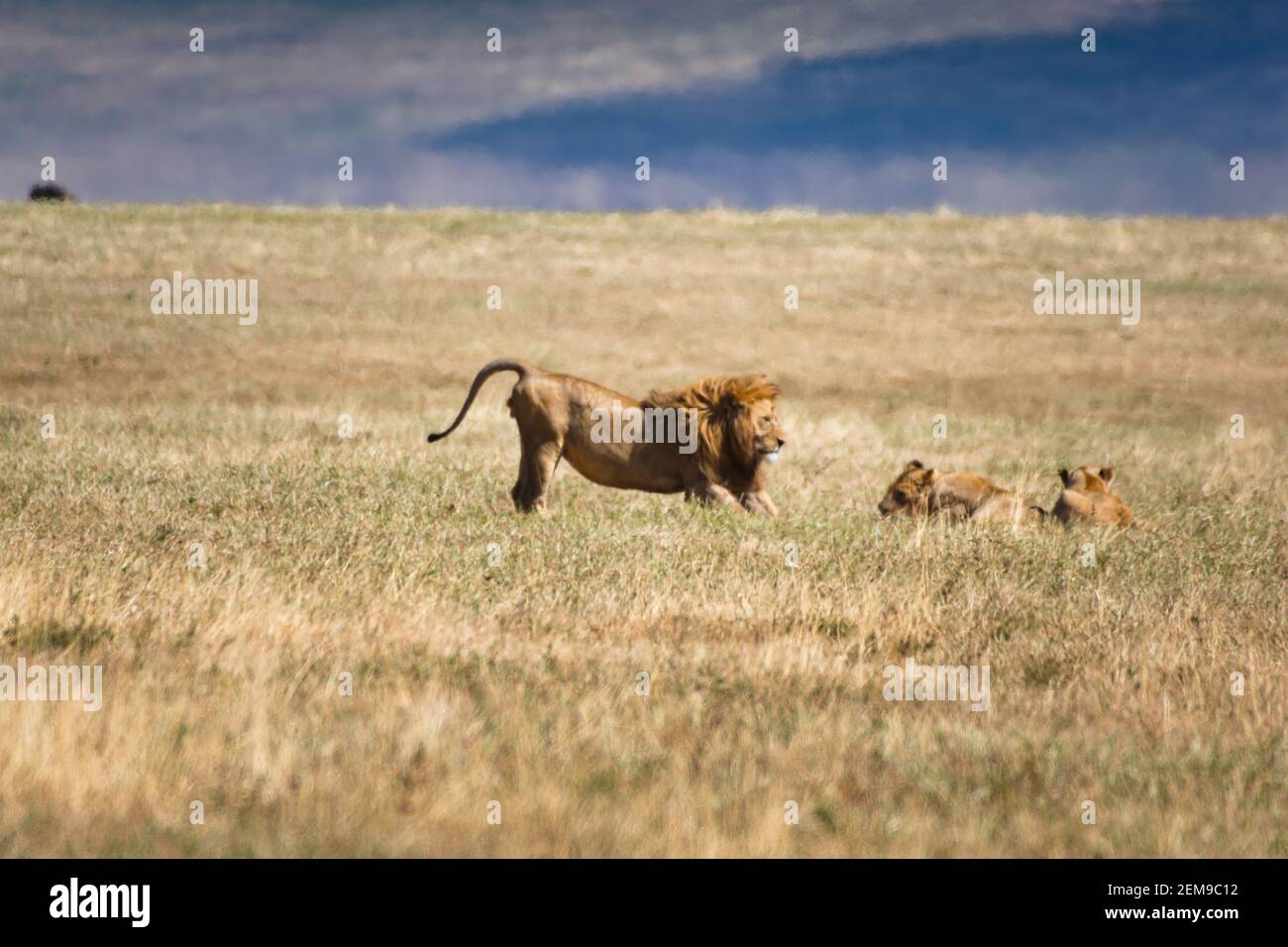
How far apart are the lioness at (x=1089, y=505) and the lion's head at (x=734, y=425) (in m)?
2.48

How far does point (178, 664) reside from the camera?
628 centimetres

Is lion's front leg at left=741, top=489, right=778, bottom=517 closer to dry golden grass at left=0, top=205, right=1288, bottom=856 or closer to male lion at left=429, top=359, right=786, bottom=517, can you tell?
male lion at left=429, top=359, right=786, bottom=517

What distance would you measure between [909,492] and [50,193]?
55.5m

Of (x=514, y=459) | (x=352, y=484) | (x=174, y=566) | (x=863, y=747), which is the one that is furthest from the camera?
(x=514, y=459)

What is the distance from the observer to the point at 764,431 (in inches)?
454

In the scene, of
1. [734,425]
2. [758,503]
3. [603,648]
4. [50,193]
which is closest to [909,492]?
[758,503]

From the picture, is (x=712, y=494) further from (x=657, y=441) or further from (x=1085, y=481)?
(x=1085, y=481)

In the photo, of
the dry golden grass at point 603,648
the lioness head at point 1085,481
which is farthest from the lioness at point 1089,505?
the dry golden grass at point 603,648

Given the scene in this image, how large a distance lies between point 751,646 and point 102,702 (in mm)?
3200

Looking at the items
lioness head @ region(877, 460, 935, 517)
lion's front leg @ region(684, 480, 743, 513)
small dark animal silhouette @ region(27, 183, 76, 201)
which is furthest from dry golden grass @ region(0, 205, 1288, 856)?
small dark animal silhouette @ region(27, 183, 76, 201)

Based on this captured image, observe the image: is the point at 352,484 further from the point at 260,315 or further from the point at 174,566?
the point at 260,315

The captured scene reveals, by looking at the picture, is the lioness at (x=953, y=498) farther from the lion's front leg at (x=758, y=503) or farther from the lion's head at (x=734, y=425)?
the lion's head at (x=734, y=425)

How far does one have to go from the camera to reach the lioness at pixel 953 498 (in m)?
11.4
